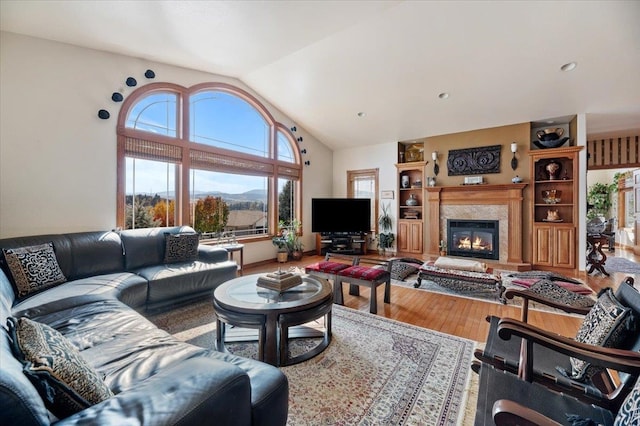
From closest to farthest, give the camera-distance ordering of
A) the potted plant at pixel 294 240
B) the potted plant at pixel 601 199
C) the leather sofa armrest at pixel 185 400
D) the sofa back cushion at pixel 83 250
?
the leather sofa armrest at pixel 185 400
the sofa back cushion at pixel 83 250
the potted plant at pixel 294 240
the potted plant at pixel 601 199

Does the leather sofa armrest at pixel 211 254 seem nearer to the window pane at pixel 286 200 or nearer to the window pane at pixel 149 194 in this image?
the window pane at pixel 149 194

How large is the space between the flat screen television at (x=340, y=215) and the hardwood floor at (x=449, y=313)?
2.33 meters

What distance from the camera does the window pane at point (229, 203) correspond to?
4496 millimetres

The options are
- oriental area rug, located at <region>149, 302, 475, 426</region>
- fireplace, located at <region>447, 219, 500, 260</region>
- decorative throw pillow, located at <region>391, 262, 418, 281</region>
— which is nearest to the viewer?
oriental area rug, located at <region>149, 302, 475, 426</region>

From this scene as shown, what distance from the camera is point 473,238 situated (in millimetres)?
5668

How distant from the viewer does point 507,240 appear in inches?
207

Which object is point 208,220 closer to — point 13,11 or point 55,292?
point 55,292

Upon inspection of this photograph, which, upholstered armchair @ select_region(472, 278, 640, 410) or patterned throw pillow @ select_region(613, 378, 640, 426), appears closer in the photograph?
patterned throw pillow @ select_region(613, 378, 640, 426)

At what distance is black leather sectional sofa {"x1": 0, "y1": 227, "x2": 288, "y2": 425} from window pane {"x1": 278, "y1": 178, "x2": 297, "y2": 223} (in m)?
2.52

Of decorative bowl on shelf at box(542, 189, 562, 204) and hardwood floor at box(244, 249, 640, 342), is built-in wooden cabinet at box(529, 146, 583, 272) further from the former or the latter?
hardwood floor at box(244, 249, 640, 342)

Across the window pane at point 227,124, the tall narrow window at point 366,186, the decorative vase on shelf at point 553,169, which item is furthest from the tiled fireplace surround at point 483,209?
the window pane at point 227,124

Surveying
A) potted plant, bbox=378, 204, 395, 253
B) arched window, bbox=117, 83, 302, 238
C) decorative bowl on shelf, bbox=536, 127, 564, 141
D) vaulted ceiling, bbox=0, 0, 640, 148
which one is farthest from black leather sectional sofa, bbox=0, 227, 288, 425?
decorative bowl on shelf, bbox=536, 127, 564, 141

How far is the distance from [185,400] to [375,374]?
4.95 ft

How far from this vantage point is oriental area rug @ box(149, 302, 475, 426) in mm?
1596
